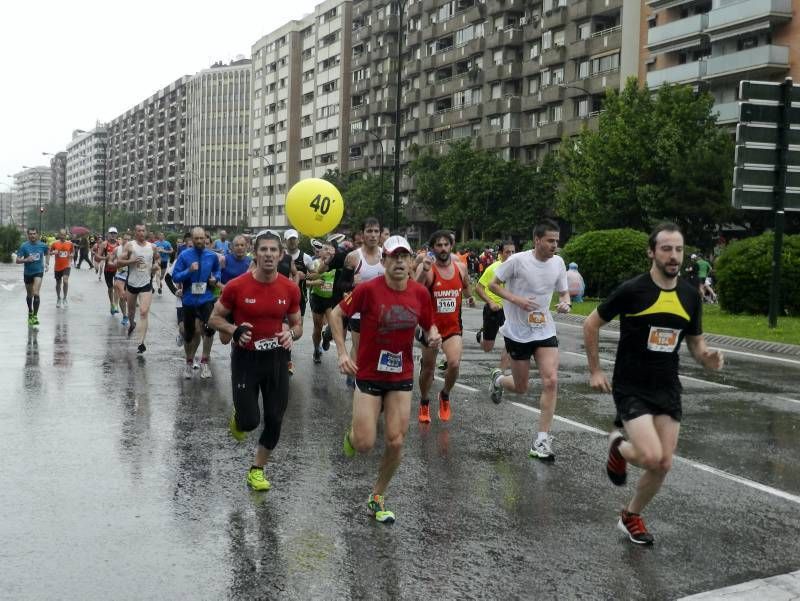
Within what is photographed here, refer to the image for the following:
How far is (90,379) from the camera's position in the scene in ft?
40.0

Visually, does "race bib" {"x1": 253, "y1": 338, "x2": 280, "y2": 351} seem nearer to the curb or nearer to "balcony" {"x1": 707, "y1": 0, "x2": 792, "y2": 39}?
the curb

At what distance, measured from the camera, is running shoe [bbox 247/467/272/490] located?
268 inches

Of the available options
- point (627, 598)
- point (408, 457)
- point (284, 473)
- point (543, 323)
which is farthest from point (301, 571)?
point (543, 323)

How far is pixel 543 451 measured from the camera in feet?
26.6

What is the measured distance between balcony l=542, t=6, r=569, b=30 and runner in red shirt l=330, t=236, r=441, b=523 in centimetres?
6165

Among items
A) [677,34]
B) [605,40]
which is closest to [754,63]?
[677,34]

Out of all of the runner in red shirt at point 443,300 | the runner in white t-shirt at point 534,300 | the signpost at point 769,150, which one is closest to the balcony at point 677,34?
the signpost at point 769,150

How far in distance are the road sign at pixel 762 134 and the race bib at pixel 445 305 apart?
12.3 m

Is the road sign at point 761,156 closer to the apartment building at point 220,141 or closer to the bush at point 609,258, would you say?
the bush at point 609,258

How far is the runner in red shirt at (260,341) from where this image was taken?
6.84 meters

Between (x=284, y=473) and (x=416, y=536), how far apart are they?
1.84 m

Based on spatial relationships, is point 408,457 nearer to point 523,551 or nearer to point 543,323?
point 543,323

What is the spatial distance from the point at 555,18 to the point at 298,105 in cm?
5677

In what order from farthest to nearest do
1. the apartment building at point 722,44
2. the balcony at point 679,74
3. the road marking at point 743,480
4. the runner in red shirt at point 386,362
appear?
the balcony at point 679,74 → the apartment building at point 722,44 → the road marking at point 743,480 → the runner in red shirt at point 386,362
